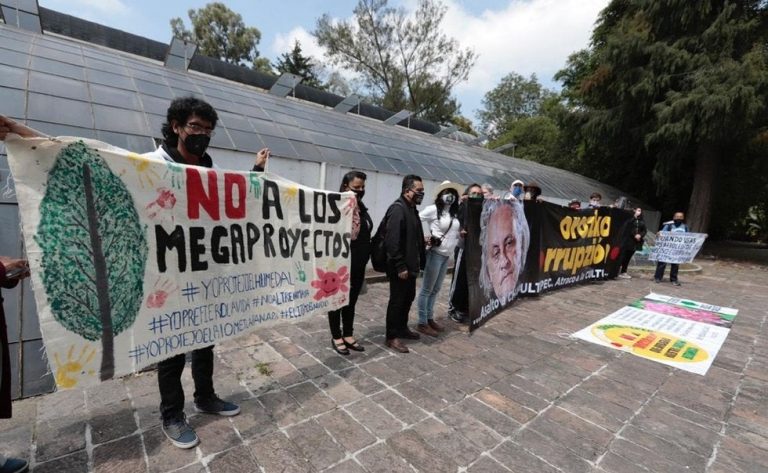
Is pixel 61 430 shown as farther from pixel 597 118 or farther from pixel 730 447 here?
pixel 597 118

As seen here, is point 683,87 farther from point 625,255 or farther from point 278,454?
point 278,454

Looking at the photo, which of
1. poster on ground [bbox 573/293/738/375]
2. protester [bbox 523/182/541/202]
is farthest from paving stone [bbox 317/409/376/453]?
protester [bbox 523/182/541/202]

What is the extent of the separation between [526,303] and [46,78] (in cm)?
856

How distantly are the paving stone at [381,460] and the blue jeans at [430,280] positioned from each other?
2.14 meters

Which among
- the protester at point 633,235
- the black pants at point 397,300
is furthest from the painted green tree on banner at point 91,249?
the protester at point 633,235

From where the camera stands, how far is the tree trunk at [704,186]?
16406mm

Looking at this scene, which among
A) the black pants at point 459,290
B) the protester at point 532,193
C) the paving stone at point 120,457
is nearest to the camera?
the paving stone at point 120,457

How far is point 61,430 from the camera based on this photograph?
223 centimetres

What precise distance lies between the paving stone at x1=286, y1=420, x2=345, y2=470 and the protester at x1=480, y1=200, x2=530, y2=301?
2.83m

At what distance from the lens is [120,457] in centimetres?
205

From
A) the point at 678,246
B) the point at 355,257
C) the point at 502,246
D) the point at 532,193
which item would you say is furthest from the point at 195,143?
the point at 678,246

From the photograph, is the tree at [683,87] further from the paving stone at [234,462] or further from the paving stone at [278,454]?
the paving stone at [234,462]

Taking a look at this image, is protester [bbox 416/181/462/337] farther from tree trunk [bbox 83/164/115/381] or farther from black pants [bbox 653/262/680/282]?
black pants [bbox 653/262/680/282]

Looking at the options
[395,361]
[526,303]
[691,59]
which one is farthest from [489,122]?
[395,361]
